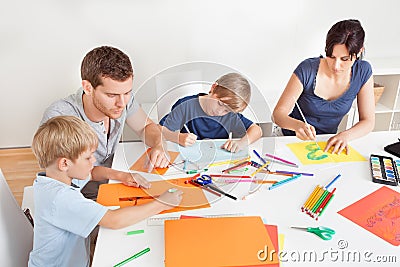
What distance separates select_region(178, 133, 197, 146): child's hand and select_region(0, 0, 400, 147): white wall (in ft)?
4.04

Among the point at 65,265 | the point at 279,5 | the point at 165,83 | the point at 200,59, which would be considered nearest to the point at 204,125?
the point at 165,83

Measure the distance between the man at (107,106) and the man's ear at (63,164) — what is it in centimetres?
20

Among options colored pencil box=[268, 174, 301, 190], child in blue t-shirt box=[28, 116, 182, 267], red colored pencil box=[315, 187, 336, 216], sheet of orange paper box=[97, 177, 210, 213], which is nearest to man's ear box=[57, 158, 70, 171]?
child in blue t-shirt box=[28, 116, 182, 267]

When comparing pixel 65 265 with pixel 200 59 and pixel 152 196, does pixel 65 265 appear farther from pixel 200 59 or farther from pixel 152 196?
pixel 200 59

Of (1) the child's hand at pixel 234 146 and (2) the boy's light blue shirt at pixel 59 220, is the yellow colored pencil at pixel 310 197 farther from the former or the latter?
(2) the boy's light blue shirt at pixel 59 220

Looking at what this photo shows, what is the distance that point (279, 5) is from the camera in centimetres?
249

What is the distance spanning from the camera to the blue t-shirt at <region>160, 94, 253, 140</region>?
125 centimetres

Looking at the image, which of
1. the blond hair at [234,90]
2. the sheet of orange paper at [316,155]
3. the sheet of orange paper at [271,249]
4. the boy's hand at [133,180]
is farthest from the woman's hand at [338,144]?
the boy's hand at [133,180]

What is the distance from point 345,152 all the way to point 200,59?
4.61ft

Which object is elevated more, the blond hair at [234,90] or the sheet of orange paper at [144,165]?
the blond hair at [234,90]

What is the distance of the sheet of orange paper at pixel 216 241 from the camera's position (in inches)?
33.8

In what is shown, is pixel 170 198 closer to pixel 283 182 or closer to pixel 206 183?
pixel 206 183

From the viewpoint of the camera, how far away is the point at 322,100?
1.74m

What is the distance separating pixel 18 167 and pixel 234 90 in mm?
1897
